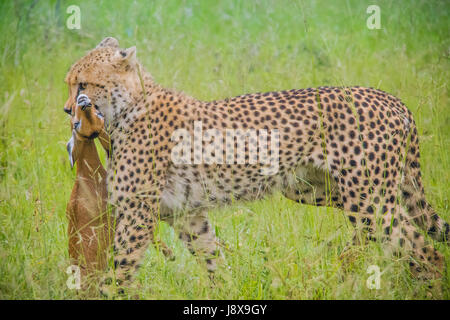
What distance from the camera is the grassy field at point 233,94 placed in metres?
3.02

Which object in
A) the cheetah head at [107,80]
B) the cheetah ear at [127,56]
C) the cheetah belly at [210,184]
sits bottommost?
the cheetah belly at [210,184]

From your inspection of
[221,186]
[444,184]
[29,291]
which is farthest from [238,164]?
[444,184]

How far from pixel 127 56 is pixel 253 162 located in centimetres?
96

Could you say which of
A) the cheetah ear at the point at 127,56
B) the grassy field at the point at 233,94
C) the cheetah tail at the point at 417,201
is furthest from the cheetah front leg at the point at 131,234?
the cheetah tail at the point at 417,201

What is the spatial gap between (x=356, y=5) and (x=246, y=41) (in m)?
1.32

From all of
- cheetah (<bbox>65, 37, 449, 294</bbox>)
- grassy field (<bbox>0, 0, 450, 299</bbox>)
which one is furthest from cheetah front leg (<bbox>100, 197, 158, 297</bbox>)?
grassy field (<bbox>0, 0, 450, 299</bbox>)

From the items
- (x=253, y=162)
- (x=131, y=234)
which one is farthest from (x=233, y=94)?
(x=131, y=234)

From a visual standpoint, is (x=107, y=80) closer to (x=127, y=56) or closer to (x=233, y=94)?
(x=127, y=56)

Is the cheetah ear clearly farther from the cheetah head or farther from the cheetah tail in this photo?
the cheetah tail

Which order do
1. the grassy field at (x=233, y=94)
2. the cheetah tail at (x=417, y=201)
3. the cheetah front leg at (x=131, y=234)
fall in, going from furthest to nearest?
the cheetah tail at (x=417, y=201), the cheetah front leg at (x=131, y=234), the grassy field at (x=233, y=94)

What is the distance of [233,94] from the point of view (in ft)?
17.3

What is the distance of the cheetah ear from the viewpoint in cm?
337

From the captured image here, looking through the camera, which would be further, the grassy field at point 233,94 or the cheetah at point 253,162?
the cheetah at point 253,162

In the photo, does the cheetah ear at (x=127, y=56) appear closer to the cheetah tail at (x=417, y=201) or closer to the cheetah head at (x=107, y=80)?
the cheetah head at (x=107, y=80)
